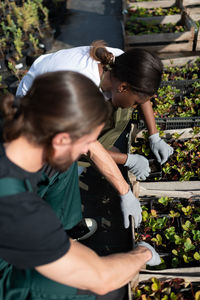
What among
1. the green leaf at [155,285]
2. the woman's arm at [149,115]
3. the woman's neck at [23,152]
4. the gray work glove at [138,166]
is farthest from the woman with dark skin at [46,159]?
the woman's arm at [149,115]

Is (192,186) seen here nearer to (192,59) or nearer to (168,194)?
(168,194)

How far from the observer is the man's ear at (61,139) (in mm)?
954

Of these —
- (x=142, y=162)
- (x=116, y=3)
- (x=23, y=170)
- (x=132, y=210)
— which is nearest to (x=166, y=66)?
(x=142, y=162)

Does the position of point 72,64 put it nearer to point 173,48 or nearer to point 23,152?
point 23,152

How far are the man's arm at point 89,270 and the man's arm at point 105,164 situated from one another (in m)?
0.55

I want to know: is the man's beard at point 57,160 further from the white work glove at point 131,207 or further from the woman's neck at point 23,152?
the white work glove at point 131,207

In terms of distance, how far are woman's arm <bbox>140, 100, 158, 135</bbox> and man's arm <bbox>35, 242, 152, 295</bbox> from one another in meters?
1.16

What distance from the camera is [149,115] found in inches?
83.4

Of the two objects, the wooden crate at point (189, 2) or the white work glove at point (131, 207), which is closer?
the white work glove at point (131, 207)

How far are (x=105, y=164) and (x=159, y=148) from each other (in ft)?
2.06

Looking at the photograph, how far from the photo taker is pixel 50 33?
184 inches

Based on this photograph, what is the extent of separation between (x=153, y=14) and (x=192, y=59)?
1986 mm

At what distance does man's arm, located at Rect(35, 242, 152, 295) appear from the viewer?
1022 mm

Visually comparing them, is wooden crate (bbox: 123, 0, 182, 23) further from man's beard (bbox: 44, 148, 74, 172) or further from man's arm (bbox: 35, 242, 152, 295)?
man's arm (bbox: 35, 242, 152, 295)
